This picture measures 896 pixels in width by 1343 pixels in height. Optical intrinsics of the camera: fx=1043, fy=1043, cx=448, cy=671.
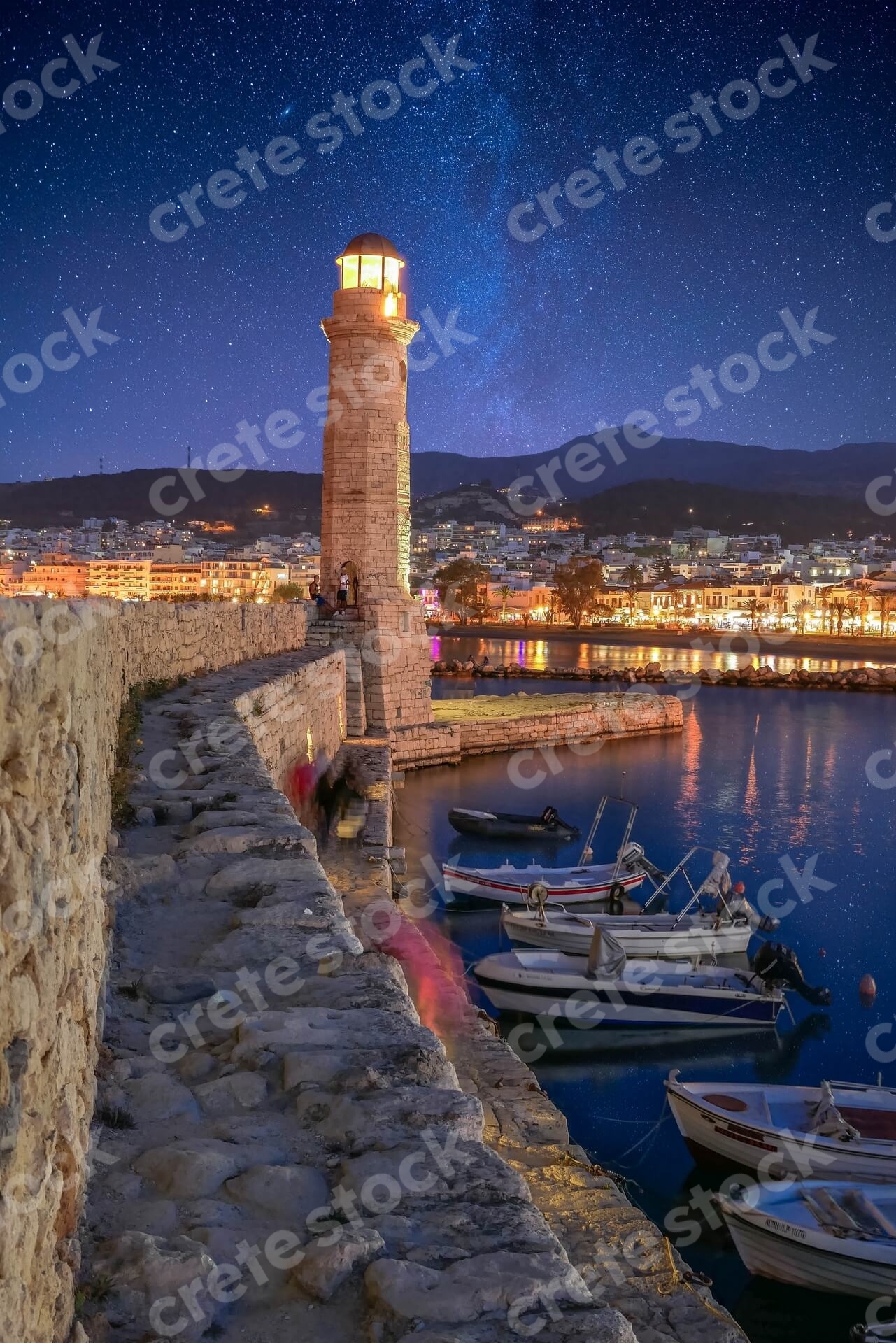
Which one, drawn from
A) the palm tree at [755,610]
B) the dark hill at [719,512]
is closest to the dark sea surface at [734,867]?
the palm tree at [755,610]

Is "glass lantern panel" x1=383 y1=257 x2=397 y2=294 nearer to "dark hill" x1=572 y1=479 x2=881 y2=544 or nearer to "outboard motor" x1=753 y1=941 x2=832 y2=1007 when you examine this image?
"outboard motor" x1=753 y1=941 x2=832 y2=1007

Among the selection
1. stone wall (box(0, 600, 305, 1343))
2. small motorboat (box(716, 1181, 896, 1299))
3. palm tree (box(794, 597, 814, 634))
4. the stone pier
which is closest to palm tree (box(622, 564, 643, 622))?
palm tree (box(794, 597, 814, 634))

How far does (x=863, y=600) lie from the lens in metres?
72.4

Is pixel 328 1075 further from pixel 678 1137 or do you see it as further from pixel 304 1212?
pixel 678 1137

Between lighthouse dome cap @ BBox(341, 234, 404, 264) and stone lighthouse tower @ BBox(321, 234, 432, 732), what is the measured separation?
0.02 metres

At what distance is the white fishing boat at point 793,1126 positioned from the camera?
6.78m

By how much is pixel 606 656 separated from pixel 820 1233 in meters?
46.9

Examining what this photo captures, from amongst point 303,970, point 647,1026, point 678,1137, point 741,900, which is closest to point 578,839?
point 741,900

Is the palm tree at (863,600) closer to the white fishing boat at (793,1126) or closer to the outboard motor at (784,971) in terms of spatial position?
the outboard motor at (784,971)

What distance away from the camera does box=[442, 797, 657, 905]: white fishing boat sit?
12.8 meters

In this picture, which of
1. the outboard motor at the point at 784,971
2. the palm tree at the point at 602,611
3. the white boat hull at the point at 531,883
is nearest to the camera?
the outboard motor at the point at 784,971

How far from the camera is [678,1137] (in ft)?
26.6

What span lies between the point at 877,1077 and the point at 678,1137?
2.25 m

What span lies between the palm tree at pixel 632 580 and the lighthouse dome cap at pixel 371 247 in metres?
66.0
